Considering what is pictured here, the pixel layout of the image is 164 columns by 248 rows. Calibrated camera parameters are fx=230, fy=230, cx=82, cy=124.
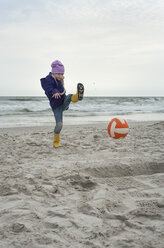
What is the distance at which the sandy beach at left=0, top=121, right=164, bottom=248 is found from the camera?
166 cm

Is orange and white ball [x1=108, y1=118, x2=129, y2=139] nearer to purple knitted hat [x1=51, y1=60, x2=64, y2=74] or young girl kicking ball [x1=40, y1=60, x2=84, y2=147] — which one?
young girl kicking ball [x1=40, y1=60, x2=84, y2=147]

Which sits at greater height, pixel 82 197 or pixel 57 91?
pixel 57 91

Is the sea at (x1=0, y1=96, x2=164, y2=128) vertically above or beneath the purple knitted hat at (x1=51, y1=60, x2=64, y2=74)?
beneath

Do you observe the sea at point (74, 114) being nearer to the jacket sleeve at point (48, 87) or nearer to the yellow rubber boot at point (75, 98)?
the jacket sleeve at point (48, 87)

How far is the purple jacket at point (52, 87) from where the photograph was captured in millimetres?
4359

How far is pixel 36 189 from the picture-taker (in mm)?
2533

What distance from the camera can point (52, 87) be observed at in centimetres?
440

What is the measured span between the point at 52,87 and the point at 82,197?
2.57m

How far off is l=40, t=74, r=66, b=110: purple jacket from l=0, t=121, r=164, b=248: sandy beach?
96 centimetres

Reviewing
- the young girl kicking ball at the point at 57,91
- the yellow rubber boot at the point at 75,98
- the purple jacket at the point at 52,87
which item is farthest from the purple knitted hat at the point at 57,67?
the yellow rubber boot at the point at 75,98

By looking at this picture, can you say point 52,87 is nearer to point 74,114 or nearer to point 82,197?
point 82,197

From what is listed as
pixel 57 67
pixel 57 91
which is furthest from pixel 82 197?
pixel 57 67

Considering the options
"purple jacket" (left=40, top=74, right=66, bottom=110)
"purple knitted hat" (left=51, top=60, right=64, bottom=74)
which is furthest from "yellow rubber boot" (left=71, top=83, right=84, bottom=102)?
"purple knitted hat" (left=51, top=60, right=64, bottom=74)

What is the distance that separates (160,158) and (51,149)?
2032 millimetres
